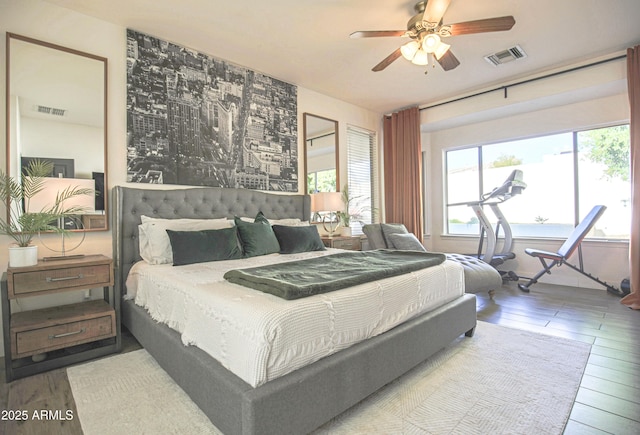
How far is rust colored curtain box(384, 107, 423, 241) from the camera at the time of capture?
17.6 feet

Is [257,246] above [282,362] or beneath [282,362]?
above

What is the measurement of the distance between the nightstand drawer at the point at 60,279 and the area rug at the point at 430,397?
592 mm

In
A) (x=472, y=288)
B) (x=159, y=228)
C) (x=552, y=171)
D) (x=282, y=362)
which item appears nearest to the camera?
(x=282, y=362)

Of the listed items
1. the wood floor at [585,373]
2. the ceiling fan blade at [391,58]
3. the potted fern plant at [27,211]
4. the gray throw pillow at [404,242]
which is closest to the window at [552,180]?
the wood floor at [585,373]

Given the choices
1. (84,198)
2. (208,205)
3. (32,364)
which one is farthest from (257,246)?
(32,364)

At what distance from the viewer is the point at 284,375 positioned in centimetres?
131

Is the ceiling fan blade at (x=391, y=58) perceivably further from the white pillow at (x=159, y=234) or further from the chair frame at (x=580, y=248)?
the chair frame at (x=580, y=248)

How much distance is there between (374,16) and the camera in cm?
293

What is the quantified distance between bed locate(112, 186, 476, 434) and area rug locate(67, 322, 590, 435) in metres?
0.14

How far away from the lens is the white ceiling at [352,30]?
275cm

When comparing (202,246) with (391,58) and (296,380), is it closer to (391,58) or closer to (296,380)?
(296,380)

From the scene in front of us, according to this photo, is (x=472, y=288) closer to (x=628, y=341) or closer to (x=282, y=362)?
(x=628, y=341)

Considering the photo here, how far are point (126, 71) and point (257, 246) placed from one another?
2.07 meters

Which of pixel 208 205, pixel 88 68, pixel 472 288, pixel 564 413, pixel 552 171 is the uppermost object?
pixel 88 68
